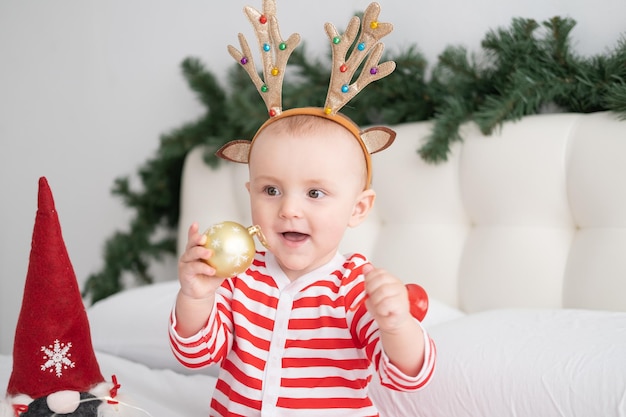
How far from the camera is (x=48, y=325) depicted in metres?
0.89

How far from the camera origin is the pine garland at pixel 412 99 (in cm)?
150

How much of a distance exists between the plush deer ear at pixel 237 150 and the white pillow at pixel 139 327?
63 centimetres

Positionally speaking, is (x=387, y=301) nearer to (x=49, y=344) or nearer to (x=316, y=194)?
(x=316, y=194)

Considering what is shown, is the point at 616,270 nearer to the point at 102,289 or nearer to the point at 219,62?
the point at 219,62

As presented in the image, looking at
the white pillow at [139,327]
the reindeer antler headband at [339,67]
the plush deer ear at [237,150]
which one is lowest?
the white pillow at [139,327]

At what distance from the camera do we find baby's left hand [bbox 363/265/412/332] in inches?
31.6

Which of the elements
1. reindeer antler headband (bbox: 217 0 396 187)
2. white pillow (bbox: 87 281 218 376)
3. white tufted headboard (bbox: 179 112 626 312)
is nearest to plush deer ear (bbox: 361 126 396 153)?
reindeer antler headband (bbox: 217 0 396 187)

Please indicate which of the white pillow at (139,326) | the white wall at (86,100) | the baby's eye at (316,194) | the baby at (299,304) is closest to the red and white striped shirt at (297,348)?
the baby at (299,304)

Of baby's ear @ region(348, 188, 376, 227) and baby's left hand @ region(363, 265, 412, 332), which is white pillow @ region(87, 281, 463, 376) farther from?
baby's left hand @ region(363, 265, 412, 332)

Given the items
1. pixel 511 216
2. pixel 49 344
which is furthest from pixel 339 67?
pixel 511 216

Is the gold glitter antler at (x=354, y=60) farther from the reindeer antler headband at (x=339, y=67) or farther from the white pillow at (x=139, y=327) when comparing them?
the white pillow at (x=139, y=327)

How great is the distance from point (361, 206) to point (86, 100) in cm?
177

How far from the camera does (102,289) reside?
7.27 ft

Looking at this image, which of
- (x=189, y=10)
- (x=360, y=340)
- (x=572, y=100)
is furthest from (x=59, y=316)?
(x=189, y=10)
